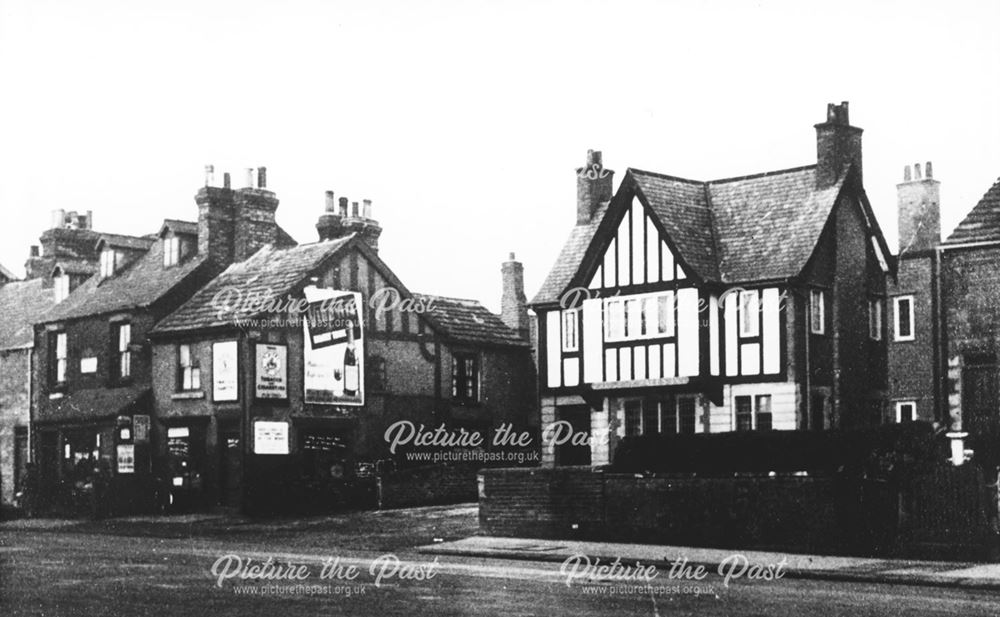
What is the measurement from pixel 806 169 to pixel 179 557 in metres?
22.1

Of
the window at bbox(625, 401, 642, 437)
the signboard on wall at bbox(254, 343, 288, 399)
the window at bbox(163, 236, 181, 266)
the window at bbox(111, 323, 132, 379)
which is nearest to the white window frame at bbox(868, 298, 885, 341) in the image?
the window at bbox(625, 401, 642, 437)

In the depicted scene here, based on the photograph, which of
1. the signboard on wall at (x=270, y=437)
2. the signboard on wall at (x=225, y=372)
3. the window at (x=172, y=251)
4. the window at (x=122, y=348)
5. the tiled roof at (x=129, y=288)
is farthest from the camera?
the window at (x=172, y=251)

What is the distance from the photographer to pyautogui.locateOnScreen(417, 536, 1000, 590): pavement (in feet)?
60.4

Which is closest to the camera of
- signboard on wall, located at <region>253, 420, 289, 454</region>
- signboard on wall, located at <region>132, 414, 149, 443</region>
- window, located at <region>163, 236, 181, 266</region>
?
signboard on wall, located at <region>253, 420, 289, 454</region>

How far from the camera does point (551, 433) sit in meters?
39.6

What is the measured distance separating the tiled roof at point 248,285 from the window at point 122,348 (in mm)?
1372

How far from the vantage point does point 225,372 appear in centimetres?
3831

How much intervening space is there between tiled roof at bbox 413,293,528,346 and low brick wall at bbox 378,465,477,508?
7.27 m

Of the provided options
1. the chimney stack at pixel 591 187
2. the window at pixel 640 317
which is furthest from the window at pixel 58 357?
the window at pixel 640 317

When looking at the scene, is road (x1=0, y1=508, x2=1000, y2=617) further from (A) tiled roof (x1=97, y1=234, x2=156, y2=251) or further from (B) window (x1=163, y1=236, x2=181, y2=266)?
(A) tiled roof (x1=97, y1=234, x2=156, y2=251)

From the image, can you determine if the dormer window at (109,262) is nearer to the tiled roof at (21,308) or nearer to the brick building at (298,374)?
the tiled roof at (21,308)

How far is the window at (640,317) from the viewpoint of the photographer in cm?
3675

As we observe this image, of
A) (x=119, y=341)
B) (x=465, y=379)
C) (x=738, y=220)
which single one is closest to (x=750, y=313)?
(x=738, y=220)

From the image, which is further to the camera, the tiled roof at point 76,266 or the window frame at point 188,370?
the tiled roof at point 76,266
